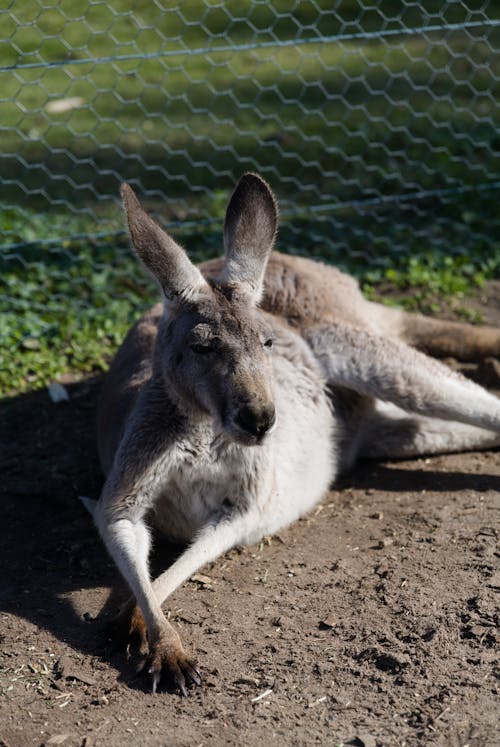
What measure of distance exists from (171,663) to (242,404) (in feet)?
2.52

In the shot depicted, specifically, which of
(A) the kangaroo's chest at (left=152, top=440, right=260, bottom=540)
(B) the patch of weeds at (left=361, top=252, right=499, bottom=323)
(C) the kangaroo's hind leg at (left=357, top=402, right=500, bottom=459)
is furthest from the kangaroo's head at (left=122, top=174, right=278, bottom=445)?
(B) the patch of weeds at (left=361, top=252, right=499, bottom=323)

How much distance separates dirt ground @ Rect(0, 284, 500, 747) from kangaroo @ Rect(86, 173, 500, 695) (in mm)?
124

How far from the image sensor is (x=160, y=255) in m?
3.38

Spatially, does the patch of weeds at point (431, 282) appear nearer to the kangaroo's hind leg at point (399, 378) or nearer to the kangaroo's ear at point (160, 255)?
the kangaroo's hind leg at point (399, 378)

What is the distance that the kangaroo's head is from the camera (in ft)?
10.2

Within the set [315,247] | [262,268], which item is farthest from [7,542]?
[315,247]

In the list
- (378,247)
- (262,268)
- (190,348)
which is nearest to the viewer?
(190,348)

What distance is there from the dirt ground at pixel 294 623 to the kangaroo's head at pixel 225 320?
2.15ft

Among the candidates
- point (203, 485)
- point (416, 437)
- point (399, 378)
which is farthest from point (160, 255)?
point (416, 437)

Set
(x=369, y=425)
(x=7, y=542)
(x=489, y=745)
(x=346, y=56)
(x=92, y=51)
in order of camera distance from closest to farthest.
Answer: (x=489, y=745)
(x=7, y=542)
(x=369, y=425)
(x=92, y=51)
(x=346, y=56)

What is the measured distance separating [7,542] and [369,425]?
1519mm

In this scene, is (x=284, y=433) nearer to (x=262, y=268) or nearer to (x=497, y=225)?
(x=262, y=268)

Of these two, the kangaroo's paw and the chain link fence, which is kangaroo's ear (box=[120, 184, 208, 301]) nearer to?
the kangaroo's paw

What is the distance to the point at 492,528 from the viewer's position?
371 cm
